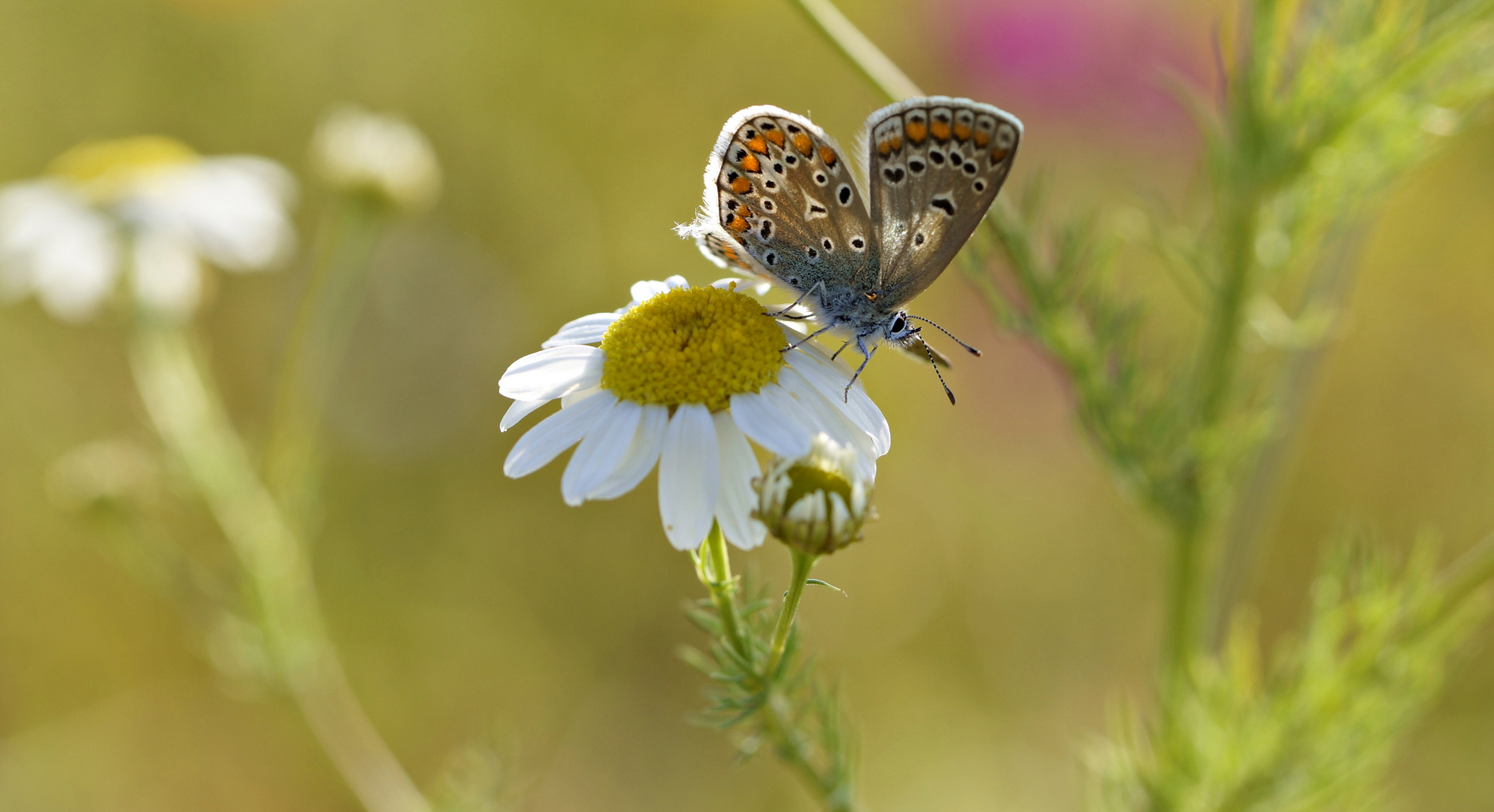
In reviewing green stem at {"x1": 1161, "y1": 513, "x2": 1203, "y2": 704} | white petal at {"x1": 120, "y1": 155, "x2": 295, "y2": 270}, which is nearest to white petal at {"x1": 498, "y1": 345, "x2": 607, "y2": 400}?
green stem at {"x1": 1161, "y1": 513, "x2": 1203, "y2": 704}

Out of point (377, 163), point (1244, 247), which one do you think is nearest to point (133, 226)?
point (377, 163)

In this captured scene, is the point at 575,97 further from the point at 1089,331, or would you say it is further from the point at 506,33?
the point at 1089,331

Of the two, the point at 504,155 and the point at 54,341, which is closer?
the point at 54,341

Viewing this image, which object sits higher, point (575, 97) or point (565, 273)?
point (575, 97)

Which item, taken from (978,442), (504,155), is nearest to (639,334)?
(978,442)

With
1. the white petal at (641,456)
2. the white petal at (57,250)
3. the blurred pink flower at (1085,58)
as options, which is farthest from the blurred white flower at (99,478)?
the blurred pink flower at (1085,58)

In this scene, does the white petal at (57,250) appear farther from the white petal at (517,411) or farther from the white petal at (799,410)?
the white petal at (799,410)
